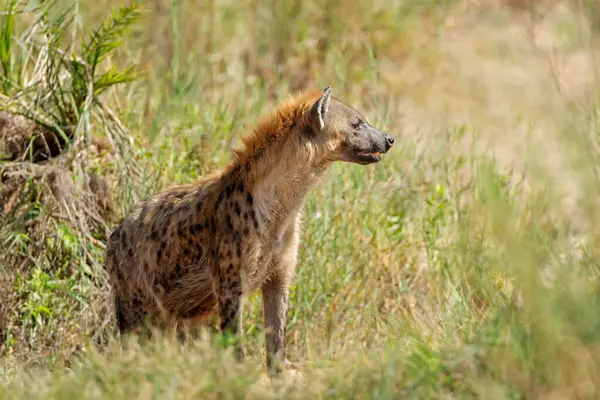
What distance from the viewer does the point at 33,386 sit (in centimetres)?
378

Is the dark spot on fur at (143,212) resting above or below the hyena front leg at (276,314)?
above

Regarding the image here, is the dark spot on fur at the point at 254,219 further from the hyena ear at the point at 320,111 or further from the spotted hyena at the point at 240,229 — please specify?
A: the hyena ear at the point at 320,111

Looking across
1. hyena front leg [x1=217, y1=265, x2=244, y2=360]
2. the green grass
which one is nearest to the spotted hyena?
hyena front leg [x1=217, y1=265, x2=244, y2=360]

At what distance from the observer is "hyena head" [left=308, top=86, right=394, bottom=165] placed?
513 centimetres

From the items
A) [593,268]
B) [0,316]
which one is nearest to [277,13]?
[0,316]

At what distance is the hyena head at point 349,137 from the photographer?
5.13 meters

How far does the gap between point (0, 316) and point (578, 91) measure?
5605 millimetres

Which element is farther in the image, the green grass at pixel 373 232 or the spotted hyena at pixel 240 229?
the spotted hyena at pixel 240 229

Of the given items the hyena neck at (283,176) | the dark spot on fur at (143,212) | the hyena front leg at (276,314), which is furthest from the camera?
A: the dark spot on fur at (143,212)

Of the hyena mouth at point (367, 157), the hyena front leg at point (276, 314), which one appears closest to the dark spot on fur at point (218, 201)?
the hyena front leg at point (276, 314)

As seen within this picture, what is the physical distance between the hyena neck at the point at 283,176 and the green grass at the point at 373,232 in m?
0.66

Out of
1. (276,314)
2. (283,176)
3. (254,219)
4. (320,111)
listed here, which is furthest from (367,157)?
(276,314)

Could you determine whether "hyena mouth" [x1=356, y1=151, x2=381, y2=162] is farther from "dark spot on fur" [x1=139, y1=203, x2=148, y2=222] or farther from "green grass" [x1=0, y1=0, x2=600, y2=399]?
"dark spot on fur" [x1=139, y1=203, x2=148, y2=222]

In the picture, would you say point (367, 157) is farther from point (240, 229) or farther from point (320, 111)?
point (240, 229)
